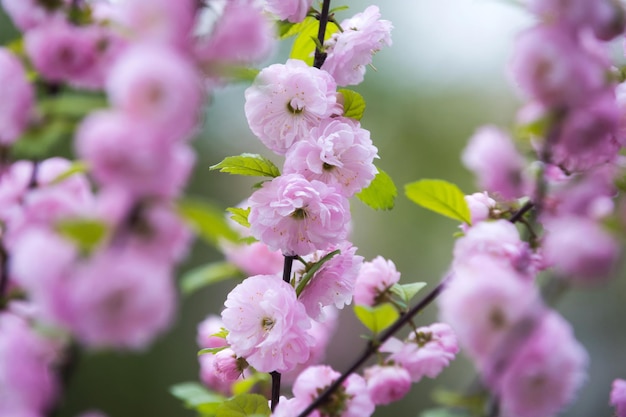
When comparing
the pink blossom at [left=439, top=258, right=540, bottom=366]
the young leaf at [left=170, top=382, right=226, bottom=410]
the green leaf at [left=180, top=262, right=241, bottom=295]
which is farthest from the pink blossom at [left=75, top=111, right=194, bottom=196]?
the green leaf at [left=180, top=262, right=241, bottom=295]

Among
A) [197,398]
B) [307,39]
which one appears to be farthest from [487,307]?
[197,398]

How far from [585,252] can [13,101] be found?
307mm

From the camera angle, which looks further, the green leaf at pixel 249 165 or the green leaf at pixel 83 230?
the green leaf at pixel 249 165

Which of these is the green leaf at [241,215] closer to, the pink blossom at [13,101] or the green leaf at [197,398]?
the green leaf at [197,398]

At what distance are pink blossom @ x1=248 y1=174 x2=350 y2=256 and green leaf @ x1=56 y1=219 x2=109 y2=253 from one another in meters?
0.28

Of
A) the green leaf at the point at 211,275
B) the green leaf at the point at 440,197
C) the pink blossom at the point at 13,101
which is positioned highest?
the pink blossom at the point at 13,101

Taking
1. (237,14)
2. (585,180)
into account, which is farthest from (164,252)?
(585,180)

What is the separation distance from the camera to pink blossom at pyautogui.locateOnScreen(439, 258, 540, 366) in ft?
1.16

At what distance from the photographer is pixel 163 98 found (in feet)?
0.95

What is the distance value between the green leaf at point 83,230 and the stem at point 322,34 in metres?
0.37

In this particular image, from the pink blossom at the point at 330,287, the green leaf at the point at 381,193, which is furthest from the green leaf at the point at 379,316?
the green leaf at the point at 381,193

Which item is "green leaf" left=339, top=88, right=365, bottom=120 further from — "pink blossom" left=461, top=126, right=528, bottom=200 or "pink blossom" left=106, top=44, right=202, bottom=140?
"pink blossom" left=106, top=44, right=202, bottom=140

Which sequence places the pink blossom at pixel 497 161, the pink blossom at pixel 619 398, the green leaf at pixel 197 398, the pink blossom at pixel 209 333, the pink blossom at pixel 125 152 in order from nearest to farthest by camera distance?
1. the pink blossom at pixel 125 152
2. the pink blossom at pixel 497 161
3. the pink blossom at pixel 619 398
4. the green leaf at pixel 197 398
5. the pink blossom at pixel 209 333

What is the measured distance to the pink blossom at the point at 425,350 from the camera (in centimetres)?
59
